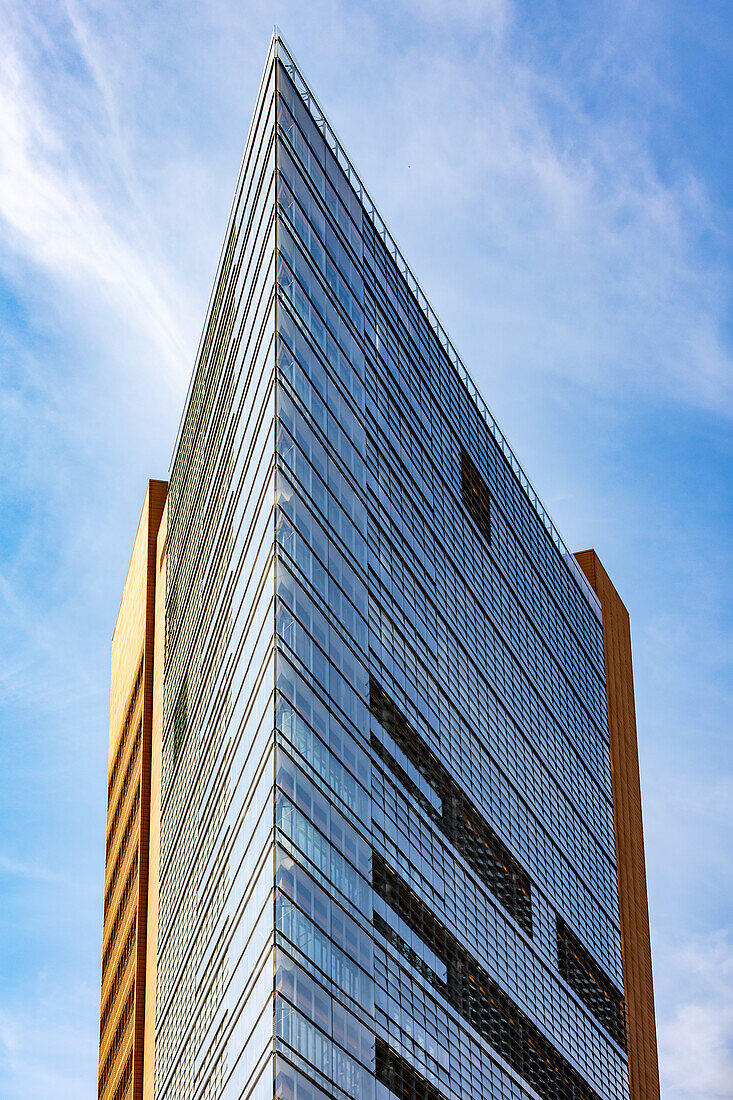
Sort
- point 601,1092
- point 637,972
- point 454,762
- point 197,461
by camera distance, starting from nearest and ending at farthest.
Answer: point 454,762
point 197,461
point 601,1092
point 637,972

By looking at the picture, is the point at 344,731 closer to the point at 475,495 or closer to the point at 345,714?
the point at 345,714

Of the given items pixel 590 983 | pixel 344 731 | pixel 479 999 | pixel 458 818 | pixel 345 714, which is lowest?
pixel 479 999

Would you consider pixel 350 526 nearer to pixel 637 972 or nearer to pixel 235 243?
pixel 235 243

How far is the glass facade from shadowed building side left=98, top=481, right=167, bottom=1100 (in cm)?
858

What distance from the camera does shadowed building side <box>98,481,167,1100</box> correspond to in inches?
3546

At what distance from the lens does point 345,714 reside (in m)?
61.2

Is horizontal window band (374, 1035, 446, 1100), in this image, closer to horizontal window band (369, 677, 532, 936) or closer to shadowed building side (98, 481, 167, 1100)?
horizontal window band (369, 677, 532, 936)

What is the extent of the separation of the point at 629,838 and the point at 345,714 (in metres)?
56.1

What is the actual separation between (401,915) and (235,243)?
31701 millimetres

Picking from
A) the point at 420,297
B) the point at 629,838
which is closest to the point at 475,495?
the point at 420,297

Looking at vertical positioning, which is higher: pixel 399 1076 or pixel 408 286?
pixel 408 286

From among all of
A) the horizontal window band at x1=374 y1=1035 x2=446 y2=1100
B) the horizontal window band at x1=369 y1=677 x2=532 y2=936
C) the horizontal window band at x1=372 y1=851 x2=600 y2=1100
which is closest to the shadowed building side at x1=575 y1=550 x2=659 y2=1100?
the horizontal window band at x1=372 y1=851 x2=600 y2=1100

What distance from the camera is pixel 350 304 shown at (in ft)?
231

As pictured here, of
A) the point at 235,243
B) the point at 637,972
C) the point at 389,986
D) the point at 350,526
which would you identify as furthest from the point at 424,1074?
the point at 637,972
